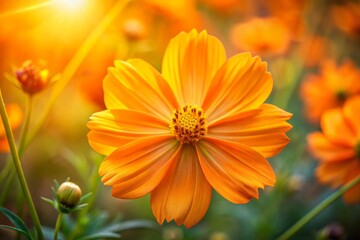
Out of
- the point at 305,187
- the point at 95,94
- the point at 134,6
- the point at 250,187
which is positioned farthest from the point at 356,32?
the point at 250,187

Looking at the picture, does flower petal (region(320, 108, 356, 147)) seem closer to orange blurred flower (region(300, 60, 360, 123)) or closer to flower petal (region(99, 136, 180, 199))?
orange blurred flower (region(300, 60, 360, 123))

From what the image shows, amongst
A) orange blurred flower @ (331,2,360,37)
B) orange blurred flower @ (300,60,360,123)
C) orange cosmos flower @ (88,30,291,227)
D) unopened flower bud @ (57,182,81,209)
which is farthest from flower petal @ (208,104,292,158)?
orange blurred flower @ (331,2,360,37)

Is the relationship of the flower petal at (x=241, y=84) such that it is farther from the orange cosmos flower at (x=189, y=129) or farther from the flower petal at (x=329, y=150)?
the flower petal at (x=329, y=150)

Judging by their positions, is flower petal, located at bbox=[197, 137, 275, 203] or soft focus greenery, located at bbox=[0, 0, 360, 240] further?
soft focus greenery, located at bbox=[0, 0, 360, 240]

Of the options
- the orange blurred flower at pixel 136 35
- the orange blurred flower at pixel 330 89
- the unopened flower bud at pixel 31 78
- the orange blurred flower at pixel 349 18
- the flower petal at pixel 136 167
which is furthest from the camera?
the orange blurred flower at pixel 349 18

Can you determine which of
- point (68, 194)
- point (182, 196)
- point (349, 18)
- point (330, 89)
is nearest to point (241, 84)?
point (182, 196)

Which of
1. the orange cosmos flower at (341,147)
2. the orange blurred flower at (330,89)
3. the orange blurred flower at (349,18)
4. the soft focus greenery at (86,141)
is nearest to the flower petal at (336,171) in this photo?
the orange cosmos flower at (341,147)
